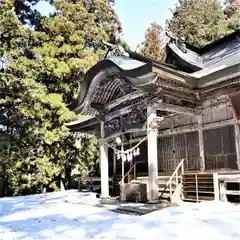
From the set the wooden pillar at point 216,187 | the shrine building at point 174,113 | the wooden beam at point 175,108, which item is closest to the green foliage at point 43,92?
the shrine building at point 174,113

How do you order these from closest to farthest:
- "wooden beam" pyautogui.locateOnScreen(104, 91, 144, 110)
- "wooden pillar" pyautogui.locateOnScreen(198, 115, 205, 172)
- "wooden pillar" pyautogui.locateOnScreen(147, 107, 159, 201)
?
"wooden pillar" pyautogui.locateOnScreen(147, 107, 159, 201) → "wooden beam" pyautogui.locateOnScreen(104, 91, 144, 110) → "wooden pillar" pyautogui.locateOnScreen(198, 115, 205, 172)


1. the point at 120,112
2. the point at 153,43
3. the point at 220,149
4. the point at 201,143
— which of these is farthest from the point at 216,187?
the point at 153,43

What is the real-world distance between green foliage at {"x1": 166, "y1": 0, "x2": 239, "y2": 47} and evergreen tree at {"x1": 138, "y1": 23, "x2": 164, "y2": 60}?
4.02 ft

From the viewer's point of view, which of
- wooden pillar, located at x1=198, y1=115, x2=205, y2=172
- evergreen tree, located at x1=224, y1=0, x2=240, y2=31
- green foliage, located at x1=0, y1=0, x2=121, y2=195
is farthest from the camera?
evergreen tree, located at x1=224, y1=0, x2=240, y2=31

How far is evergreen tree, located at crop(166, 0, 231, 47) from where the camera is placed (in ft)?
69.6

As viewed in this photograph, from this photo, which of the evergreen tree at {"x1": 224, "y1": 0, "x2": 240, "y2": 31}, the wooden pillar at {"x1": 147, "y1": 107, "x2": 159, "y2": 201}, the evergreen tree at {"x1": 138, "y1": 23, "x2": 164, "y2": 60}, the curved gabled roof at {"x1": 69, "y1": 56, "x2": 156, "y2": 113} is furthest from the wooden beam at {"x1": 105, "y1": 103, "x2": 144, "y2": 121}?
the evergreen tree at {"x1": 224, "y1": 0, "x2": 240, "y2": 31}

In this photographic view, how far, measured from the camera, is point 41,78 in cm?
1588

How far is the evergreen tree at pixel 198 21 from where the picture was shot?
2122 centimetres

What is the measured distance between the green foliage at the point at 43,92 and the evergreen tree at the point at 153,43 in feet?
26.2

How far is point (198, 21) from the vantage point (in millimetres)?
22656

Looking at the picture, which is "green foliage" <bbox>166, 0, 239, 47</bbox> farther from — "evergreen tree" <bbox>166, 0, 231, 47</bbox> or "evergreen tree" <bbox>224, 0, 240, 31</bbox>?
"evergreen tree" <bbox>224, 0, 240, 31</bbox>

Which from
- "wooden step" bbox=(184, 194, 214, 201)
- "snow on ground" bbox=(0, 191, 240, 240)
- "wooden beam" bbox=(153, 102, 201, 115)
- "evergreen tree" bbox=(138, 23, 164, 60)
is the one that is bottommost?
"snow on ground" bbox=(0, 191, 240, 240)

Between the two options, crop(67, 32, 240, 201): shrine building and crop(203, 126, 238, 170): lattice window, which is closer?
crop(67, 32, 240, 201): shrine building

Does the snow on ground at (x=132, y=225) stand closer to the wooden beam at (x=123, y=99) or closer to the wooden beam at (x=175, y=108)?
the wooden beam at (x=175, y=108)
